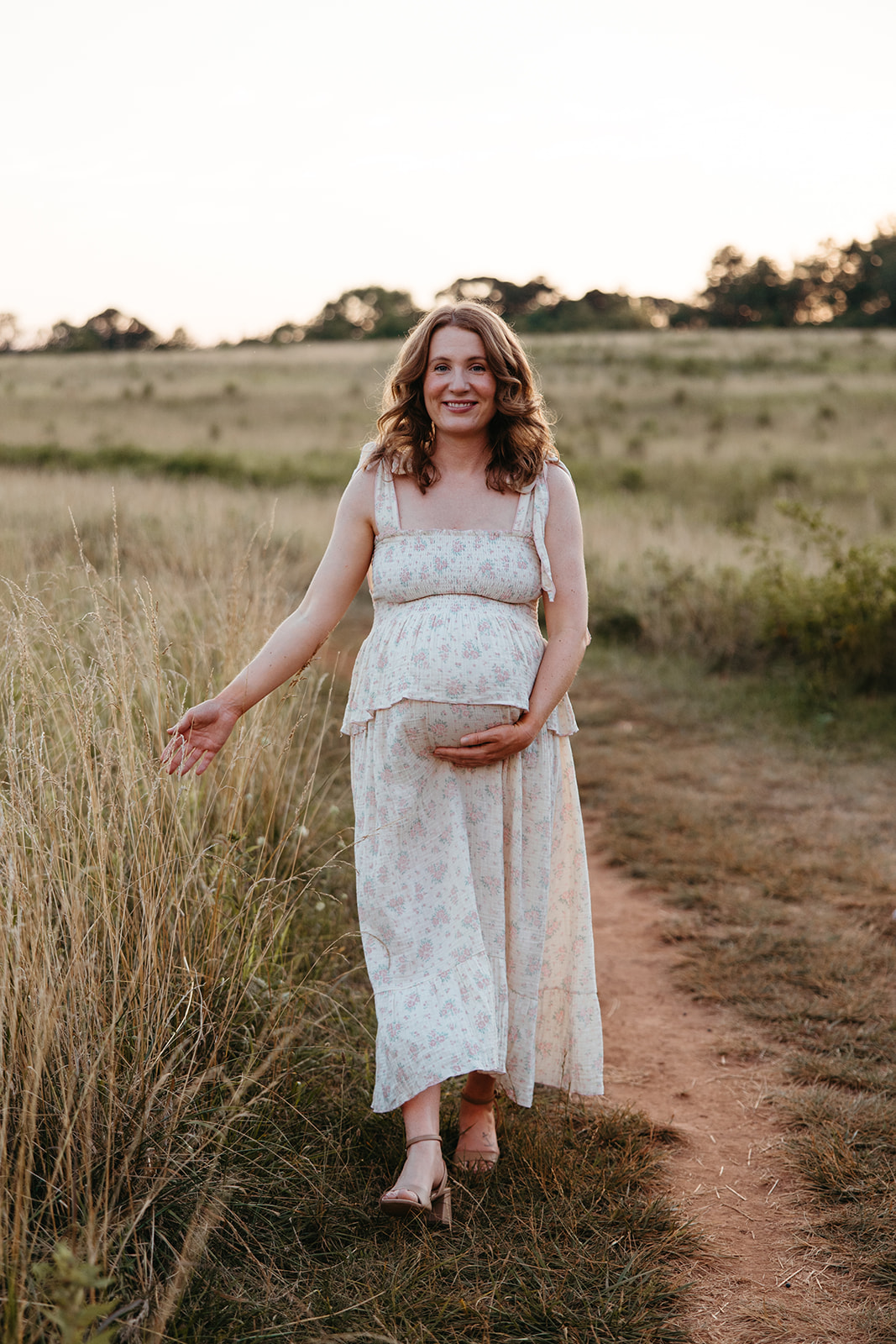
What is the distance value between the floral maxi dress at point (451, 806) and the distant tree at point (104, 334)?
54163mm

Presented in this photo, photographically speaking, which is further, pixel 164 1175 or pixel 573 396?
pixel 573 396

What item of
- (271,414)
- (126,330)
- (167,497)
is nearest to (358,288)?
(126,330)

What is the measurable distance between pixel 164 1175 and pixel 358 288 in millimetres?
63816

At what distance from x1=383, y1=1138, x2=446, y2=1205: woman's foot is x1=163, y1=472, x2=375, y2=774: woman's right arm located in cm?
101

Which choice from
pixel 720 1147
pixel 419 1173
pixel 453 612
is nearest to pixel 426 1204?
pixel 419 1173

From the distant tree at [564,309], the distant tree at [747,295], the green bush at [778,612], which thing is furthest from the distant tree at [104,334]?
the green bush at [778,612]

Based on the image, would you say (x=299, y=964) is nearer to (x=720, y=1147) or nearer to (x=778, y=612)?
(x=720, y=1147)

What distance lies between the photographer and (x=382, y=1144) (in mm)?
2668

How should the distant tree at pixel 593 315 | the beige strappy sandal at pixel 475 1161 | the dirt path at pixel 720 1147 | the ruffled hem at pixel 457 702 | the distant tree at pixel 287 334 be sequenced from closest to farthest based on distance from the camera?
the dirt path at pixel 720 1147 < the ruffled hem at pixel 457 702 < the beige strappy sandal at pixel 475 1161 < the distant tree at pixel 593 315 < the distant tree at pixel 287 334

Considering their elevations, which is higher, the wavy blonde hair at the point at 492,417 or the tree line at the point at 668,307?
the tree line at the point at 668,307

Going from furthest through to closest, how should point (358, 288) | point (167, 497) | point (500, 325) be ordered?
point (358, 288)
point (167, 497)
point (500, 325)

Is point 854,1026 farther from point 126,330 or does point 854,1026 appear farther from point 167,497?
point 126,330

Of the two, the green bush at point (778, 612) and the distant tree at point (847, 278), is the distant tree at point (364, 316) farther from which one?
A: the green bush at point (778, 612)

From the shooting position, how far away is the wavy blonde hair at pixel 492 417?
2.68m
